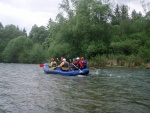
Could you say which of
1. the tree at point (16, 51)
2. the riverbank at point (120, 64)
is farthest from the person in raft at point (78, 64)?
the tree at point (16, 51)

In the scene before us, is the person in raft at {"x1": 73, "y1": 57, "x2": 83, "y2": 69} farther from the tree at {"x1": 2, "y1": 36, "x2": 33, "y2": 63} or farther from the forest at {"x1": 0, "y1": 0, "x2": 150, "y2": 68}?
the tree at {"x1": 2, "y1": 36, "x2": 33, "y2": 63}

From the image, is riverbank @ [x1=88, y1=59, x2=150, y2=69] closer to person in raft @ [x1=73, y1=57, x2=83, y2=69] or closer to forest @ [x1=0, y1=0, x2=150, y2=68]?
forest @ [x1=0, y1=0, x2=150, y2=68]

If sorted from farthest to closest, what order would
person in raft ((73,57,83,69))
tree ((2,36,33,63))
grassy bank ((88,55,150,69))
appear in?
tree ((2,36,33,63)) → grassy bank ((88,55,150,69)) → person in raft ((73,57,83,69))

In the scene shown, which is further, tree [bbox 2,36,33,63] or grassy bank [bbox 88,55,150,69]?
tree [bbox 2,36,33,63]

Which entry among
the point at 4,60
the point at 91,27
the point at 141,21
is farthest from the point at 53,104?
the point at 4,60

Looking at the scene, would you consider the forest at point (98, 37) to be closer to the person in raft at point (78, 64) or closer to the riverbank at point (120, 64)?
the riverbank at point (120, 64)

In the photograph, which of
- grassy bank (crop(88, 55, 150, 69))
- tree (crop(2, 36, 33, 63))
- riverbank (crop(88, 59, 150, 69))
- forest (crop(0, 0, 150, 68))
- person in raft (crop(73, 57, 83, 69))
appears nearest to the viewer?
person in raft (crop(73, 57, 83, 69))

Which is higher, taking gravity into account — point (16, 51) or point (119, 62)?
point (16, 51)

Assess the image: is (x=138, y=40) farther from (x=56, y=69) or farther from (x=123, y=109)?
(x=123, y=109)

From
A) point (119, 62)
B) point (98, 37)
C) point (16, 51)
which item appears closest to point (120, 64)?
point (119, 62)

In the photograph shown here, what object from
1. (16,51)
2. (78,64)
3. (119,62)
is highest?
(16,51)

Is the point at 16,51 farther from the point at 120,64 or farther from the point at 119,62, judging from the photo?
the point at 120,64

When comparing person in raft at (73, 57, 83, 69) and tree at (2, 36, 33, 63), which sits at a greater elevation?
tree at (2, 36, 33, 63)

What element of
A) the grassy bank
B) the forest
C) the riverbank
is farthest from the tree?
the riverbank
